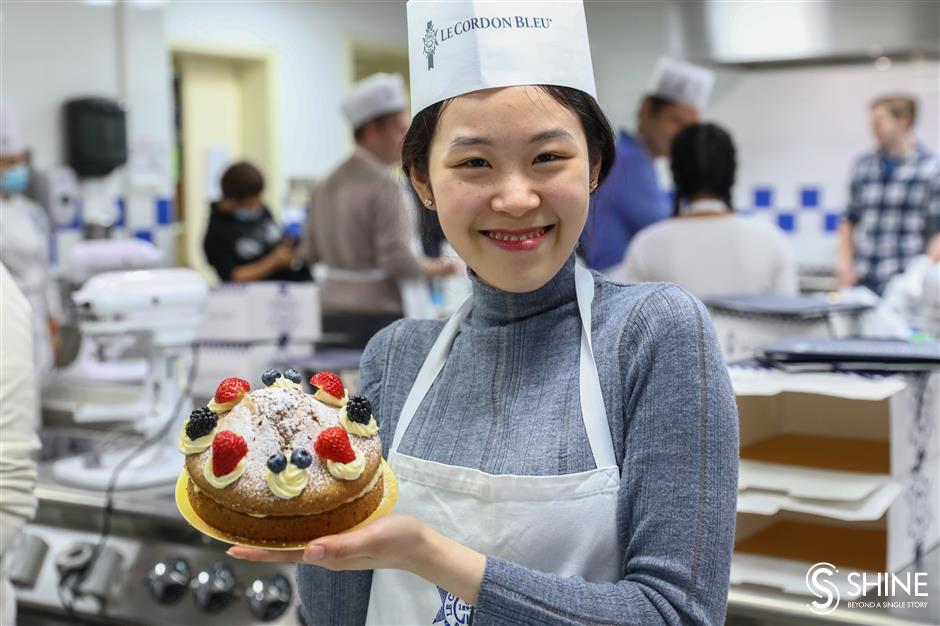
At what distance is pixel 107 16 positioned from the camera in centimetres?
483

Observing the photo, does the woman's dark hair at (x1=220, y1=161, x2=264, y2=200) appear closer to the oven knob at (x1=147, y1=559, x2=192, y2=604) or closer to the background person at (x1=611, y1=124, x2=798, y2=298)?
the background person at (x1=611, y1=124, x2=798, y2=298)

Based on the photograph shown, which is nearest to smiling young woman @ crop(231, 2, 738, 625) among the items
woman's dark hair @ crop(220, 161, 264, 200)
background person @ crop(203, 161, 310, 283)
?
background person @ crop(203, 161, 310, 283)

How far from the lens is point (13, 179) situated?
3.73 m

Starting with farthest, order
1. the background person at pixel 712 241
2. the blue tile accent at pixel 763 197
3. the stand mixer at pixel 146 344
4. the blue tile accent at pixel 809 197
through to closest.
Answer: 1. the blue tile accent at pixel 763 197
2. the blue tile accent at pixel 809 197
3. the background person at pixel 712 241
4. the stand mixer at pixel 146 344

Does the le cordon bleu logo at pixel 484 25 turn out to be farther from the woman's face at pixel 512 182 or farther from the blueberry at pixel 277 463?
the blueberry at pixel 277 463

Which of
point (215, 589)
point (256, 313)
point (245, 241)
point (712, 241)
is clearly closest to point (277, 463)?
point (215, 589)

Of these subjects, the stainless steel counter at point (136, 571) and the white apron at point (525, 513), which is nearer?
the white apron at point (525, 513)

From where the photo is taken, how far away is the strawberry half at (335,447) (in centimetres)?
102

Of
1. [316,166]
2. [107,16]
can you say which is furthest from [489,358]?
[316,166]

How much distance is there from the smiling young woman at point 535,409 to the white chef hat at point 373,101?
2.73 m

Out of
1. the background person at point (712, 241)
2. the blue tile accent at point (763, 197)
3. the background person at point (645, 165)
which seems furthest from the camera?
the blue tile accent at point (763, 197)

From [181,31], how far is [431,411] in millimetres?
4737

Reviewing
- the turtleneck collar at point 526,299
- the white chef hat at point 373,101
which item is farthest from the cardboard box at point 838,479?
the white chef hat at point 373,101

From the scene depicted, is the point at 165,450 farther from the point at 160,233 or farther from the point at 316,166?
the point at 316,166
